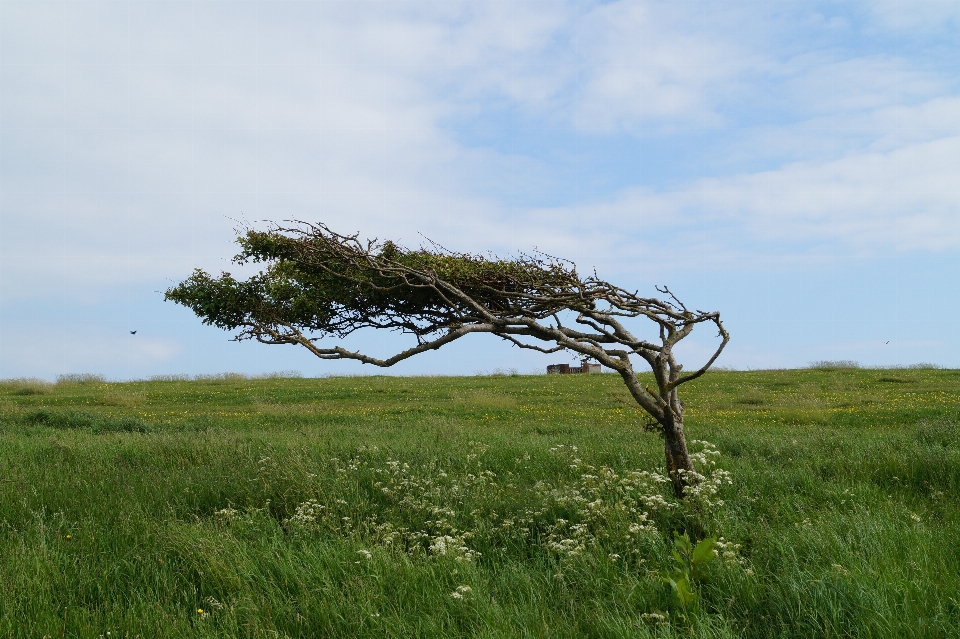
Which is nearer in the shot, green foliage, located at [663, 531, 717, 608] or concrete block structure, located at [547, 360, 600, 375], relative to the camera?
green foliage, located at [663, 531, 717, 608]

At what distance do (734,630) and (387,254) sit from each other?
19.2ft

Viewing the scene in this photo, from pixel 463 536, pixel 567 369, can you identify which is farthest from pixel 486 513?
pixel 567 369

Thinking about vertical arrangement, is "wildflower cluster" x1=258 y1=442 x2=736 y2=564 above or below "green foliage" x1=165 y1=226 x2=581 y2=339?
below

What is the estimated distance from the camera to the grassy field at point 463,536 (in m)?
5.06

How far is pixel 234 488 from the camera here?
9.07 meters

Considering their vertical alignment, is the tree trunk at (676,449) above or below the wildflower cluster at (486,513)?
above

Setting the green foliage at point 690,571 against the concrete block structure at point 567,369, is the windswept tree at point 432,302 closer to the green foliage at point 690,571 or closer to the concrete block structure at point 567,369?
the green foliage at point 690,571

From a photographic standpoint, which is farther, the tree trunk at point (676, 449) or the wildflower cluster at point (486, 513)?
the tree trunk at point (676, 449)

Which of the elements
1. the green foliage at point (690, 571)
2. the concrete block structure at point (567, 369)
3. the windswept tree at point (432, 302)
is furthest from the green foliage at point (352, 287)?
the concrete block structure at point (567, 369)

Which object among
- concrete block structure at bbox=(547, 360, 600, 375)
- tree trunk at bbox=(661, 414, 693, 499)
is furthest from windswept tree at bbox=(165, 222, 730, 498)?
concrete block structure at bbox=(547, 360, 600, 375)

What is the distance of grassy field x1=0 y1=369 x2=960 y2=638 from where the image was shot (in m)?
5.06

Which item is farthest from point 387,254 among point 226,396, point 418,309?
point 226,396

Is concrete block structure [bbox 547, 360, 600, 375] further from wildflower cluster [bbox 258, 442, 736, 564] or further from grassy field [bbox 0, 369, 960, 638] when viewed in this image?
wildflower cluster [bbox 258, 442, 736, 564]

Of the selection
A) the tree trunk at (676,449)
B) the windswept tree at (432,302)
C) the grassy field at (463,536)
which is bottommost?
the grassy field at (463,536)
